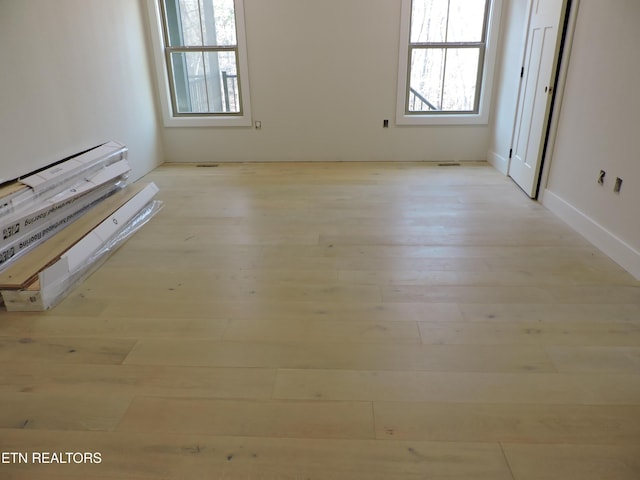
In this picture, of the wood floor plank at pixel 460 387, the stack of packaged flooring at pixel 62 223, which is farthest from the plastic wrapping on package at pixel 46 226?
the wood floor plank at pixel 460 387

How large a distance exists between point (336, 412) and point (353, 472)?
0.82 ft

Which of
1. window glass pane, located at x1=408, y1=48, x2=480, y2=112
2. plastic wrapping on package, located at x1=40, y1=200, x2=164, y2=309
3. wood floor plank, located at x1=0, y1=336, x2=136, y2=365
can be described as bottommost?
wood floor plank, located at x1=0, y1=336, x2=136, y2=365

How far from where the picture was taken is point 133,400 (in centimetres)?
165

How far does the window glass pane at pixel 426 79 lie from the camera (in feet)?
16.2

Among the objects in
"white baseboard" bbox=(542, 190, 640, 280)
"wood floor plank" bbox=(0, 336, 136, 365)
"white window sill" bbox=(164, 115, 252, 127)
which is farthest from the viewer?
"white window sill" bbox=(164, 115, 252, 127)

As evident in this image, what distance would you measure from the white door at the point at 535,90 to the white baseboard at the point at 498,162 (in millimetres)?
261

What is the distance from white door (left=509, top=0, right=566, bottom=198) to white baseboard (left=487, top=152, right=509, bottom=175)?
0.86ft

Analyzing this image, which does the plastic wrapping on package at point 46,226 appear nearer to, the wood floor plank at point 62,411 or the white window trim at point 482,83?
the wood floor plank at point 62,411

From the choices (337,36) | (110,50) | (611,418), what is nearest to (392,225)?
(611,418)

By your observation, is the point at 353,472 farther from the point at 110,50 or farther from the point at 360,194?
the point at 110,50

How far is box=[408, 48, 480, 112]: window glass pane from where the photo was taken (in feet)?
16.2

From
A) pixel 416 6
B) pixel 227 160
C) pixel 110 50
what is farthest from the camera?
pixel 227 160

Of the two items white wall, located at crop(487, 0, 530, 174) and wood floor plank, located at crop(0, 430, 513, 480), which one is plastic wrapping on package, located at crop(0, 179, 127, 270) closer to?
wood floor plank, located at crop(0, 430, 513, 480)

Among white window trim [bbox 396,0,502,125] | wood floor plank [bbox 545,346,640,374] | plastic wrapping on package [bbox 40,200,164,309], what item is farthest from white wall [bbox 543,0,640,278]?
plastic wrapping on package [bbox 40,200,164,309]
